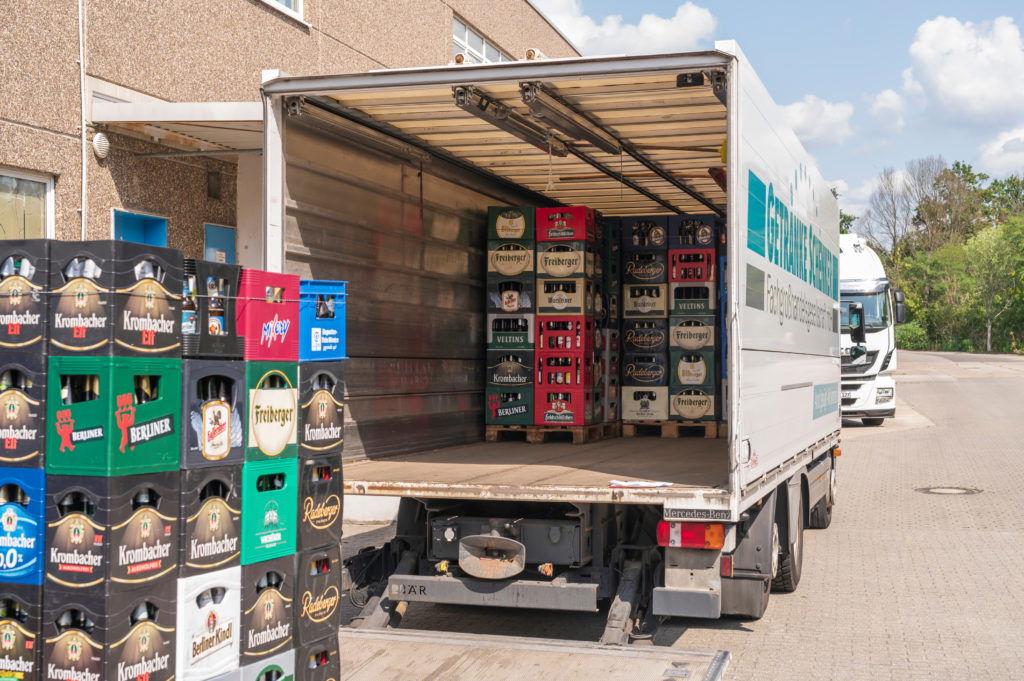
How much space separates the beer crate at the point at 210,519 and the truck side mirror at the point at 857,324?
13.0 metres

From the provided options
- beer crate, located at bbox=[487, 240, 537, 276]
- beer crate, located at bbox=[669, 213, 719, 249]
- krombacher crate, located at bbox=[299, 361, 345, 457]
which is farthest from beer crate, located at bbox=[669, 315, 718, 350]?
krombacher crate, located at bbox=[299, 361, 345, 457]

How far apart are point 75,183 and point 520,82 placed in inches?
219

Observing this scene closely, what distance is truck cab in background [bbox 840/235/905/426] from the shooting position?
22828 mm

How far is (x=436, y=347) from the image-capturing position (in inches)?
366

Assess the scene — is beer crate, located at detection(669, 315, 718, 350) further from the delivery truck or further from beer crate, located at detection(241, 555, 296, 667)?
beer crate, located at detection(241, 555, 296, 667)

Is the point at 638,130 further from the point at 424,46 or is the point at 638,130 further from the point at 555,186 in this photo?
the point at 424,46

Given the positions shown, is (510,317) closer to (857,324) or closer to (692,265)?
(692,265)

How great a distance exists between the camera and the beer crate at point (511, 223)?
1015 centimetres

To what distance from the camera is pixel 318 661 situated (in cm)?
481

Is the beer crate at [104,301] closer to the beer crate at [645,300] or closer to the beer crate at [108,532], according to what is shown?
the beer crate at [108,532]

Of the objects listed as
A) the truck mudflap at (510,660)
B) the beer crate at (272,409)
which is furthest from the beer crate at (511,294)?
the beer crate at (272,409)

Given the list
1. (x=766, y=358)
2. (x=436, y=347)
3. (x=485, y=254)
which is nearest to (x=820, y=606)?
(x=766, y=358)

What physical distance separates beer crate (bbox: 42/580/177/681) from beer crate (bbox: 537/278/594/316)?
6.55m

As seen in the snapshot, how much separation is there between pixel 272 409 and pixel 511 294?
5786mm
